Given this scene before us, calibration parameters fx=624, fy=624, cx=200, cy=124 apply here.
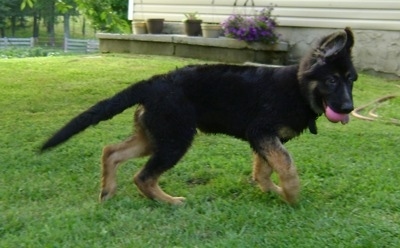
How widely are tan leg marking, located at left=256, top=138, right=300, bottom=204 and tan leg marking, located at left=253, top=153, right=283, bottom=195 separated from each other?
356 mm

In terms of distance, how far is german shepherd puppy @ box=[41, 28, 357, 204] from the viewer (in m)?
4.65

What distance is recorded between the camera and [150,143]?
4.94 meters

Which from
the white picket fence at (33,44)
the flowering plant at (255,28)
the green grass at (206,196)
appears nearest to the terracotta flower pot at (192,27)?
the flowering plant at (255,28)

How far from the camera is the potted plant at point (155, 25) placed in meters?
15.6

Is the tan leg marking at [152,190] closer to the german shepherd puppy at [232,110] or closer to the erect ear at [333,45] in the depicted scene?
the german shepherd puppy at [232,110]

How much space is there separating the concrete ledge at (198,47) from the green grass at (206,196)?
5263 mm

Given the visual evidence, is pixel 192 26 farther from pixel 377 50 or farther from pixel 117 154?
pixel 117 154

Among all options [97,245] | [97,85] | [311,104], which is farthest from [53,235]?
[97,85]

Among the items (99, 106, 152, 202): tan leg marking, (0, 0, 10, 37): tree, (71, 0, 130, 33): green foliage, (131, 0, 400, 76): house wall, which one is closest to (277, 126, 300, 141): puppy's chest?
(99, 106, 152, 202): tan leg marking

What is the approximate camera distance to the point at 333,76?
15.1 ft

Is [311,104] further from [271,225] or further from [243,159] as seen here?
[243,159]

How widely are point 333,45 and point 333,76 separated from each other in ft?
0.77

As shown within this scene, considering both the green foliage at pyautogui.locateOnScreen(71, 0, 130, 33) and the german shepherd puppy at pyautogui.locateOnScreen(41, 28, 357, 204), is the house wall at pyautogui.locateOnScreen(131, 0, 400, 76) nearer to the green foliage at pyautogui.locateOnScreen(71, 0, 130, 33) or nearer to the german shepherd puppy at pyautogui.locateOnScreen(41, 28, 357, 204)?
the green foliage at pyautogui.locateOnScreen(71, 0, 130, 33)

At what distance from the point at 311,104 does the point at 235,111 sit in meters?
0.61
